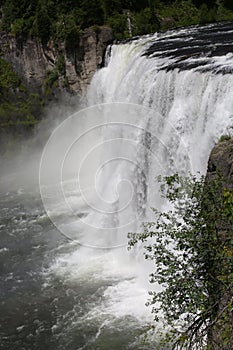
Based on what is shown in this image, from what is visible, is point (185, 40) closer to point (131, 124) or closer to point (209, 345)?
point (131, 124)

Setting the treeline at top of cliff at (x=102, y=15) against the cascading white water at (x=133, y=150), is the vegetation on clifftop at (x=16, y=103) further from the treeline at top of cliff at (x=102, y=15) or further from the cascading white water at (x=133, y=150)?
the cascading white water at (x=133, y=150)

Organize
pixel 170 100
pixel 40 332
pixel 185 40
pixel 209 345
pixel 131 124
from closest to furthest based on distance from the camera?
1. pixel 209 345
2. pixel 40 332
3. pixel 170 100
4. pixel 131 124
5. pixel 185 40

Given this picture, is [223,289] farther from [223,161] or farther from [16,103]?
[16,103]

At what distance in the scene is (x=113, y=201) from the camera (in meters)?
20.9

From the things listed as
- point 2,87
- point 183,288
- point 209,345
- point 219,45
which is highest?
point 2,87

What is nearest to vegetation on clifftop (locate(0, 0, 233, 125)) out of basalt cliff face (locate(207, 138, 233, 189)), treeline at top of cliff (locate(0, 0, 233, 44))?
treeline at top of cliff (locate(0, 0, 233, 44))

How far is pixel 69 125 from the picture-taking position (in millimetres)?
30328

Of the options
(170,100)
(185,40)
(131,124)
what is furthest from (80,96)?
(170,100)

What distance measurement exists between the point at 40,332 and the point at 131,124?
987cm

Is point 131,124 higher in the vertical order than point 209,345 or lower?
higher

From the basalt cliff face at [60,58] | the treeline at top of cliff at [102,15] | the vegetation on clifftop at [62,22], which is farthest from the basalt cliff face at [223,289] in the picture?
Answer: the treeline at top of cliff at [102,15]

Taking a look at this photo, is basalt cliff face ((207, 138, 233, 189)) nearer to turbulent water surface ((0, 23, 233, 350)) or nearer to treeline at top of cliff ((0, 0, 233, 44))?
turbulent water surface ((0, 23, 233, 350))

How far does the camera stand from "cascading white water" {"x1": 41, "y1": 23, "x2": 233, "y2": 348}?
15.2m

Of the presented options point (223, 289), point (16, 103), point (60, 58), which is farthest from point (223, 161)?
point (16, 103)
